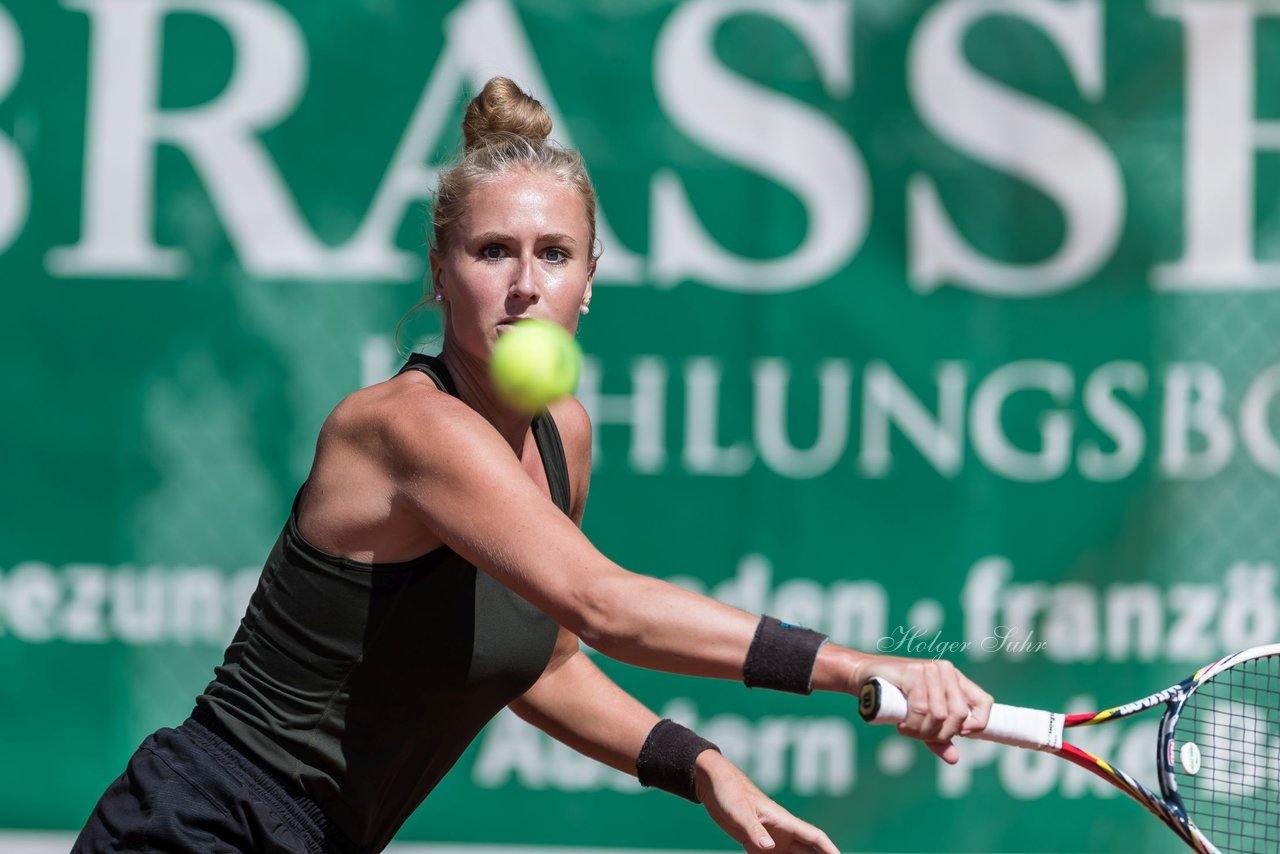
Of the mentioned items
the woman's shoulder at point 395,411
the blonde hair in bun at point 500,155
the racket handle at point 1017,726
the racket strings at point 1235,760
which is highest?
the blonde hair in bun at point 500,155

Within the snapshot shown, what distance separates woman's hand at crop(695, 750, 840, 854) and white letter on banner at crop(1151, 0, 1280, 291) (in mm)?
2452

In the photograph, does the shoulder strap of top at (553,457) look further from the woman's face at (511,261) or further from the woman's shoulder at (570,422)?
the woman's face at (511,261)

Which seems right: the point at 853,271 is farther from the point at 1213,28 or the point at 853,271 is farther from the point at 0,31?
the point at 0,31

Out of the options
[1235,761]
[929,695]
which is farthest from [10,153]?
[1235,761]

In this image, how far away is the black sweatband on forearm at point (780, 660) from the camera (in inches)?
76.0

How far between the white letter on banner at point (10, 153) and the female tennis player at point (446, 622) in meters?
2.53

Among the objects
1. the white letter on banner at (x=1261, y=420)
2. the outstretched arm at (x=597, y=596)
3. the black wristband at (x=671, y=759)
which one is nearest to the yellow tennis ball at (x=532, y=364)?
the outstretched arm at (x=597, y=596)

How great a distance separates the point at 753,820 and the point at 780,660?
490 mm

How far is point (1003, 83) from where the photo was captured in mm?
4348

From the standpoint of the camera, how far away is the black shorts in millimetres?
2086

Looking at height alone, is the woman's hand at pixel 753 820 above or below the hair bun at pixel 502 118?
below

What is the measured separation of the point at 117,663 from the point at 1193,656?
2967 mm

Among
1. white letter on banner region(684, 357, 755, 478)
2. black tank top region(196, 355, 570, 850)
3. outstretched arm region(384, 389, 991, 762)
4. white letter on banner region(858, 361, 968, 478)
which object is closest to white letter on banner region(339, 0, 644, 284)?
white letter on banner region(684, 357, 755, 478)

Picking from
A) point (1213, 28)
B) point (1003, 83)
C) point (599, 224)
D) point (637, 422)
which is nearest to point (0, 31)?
point (599, 224)
